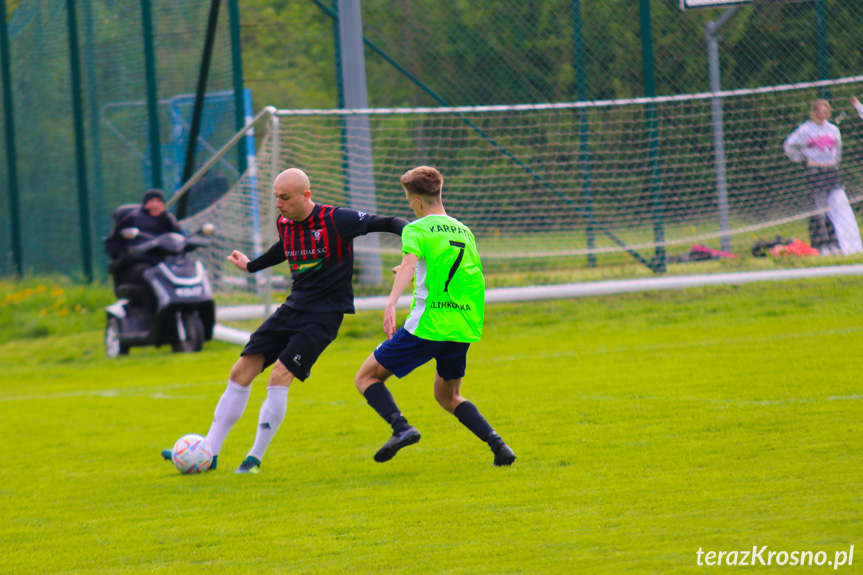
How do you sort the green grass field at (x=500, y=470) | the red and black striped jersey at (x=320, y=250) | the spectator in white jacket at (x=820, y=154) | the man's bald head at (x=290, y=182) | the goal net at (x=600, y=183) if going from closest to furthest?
the green grass field at (x=500, y=470) → the man's bald head at (x=290, y=182) → the red and black striped jersey at (x=320, y=250) → the spectator in white jacket at (x=820, y=154) → the goal net at (x=600, y=183)

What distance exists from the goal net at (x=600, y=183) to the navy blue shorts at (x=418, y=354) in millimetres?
6742

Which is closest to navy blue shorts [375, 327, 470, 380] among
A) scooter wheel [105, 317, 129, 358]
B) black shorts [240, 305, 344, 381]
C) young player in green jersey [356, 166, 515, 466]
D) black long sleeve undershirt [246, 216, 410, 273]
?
young player in green jersey [356, 166, 515, 466]

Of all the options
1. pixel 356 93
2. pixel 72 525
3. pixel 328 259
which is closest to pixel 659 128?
pixel 356 93

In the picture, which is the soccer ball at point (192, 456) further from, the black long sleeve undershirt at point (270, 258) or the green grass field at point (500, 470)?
the black long sleeve undershirt at point (270, 258)

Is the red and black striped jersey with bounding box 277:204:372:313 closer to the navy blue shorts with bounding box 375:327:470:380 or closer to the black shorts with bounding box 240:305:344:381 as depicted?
the black shorts with bounding box 240:305:344:381

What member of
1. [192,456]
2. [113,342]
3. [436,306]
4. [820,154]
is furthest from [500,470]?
[820,154]

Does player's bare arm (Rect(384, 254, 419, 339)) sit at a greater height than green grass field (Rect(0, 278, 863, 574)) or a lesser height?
greater

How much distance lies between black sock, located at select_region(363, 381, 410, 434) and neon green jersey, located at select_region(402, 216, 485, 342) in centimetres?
40

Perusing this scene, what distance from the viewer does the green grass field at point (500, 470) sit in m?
3.73

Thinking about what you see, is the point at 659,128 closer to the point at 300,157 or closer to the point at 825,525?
the point at 300,157

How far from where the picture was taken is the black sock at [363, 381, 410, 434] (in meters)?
5.13

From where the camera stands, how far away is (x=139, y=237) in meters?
11.5

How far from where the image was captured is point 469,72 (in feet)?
51.1

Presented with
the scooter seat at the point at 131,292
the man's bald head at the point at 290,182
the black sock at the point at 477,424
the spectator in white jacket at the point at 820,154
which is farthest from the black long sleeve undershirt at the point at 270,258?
the spectator in white jacket at the point at 820,154
